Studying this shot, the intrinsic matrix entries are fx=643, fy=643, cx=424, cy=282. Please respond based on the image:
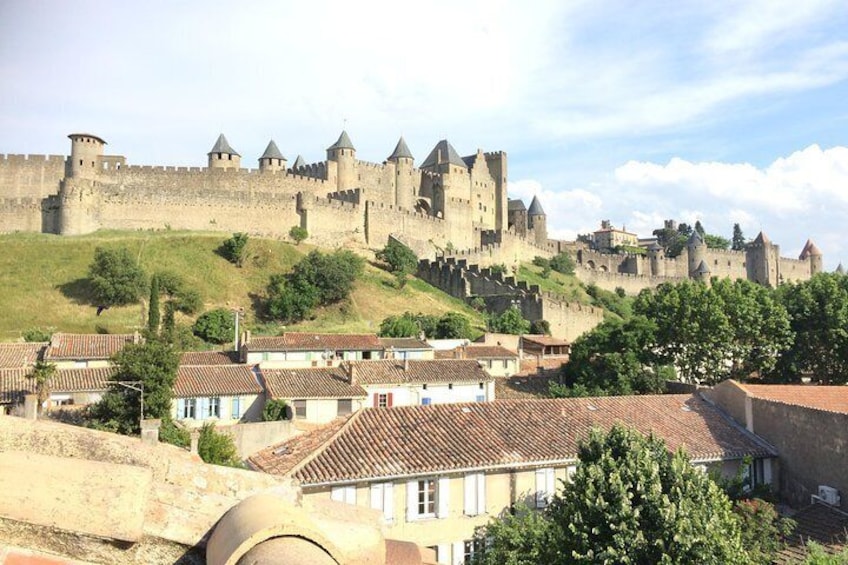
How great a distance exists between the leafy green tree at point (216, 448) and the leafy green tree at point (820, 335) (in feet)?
102

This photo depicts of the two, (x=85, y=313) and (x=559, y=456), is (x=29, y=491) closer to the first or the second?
(x=559, y=456)

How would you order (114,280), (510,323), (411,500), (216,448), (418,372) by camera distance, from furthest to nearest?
(510,323) → (114,280) → (418,372) → (216,448) → (411,500)

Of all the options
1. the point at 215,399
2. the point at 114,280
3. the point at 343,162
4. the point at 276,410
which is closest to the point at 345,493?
the point at 276,410

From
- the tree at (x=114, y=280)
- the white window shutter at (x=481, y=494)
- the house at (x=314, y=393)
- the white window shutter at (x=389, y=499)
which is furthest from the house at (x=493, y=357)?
the tree at (x=114, y=280)

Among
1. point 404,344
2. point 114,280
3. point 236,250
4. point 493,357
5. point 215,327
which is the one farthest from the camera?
point 236,250

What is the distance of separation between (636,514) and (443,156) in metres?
80.3

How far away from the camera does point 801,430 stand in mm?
18656

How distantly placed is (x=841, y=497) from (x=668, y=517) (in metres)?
10.5

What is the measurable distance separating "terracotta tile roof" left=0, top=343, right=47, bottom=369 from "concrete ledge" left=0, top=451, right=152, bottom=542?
32.2 m

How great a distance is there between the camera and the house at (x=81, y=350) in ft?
107

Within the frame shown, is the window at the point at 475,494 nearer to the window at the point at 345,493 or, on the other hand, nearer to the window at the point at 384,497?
the window at the point at 384,497

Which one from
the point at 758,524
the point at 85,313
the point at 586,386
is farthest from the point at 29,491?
the point at 85,313

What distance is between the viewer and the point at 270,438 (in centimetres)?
2344

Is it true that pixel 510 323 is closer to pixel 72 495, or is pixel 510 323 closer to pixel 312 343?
pixel 312 343
